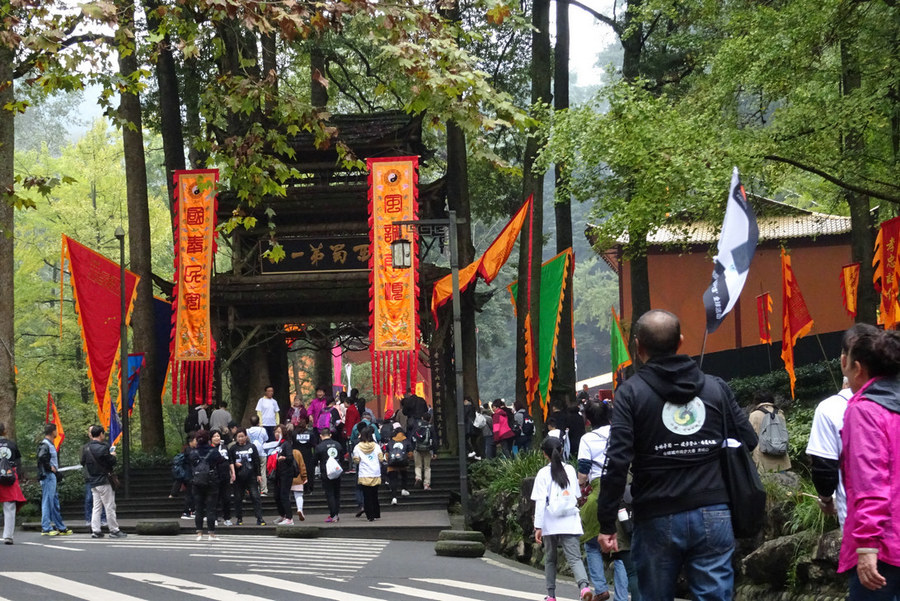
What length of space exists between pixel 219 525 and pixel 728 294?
47.5ft

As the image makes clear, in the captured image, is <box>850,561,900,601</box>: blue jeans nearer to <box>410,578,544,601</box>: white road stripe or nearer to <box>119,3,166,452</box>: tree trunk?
<box>410,578,544,601</box>: white road stripe

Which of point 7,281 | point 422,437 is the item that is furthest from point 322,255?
point 7,281

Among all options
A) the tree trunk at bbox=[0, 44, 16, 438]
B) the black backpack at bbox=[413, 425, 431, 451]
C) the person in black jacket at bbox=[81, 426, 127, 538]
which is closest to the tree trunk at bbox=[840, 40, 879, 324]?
the black backpack at bbox=[413, 425, 431, 451]

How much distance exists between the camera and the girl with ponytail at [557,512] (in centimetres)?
1058

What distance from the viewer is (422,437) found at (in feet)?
76.2

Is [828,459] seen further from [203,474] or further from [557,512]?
[203,474]

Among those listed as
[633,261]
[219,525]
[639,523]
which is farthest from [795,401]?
[639,523]

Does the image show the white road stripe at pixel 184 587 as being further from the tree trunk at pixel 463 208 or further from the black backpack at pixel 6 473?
the tree trunk at pixel 463 208

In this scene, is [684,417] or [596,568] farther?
[596,568]

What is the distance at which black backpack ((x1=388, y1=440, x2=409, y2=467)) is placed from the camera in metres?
22.4

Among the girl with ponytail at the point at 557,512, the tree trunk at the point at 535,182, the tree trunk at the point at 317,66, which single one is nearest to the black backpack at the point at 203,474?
the girl with ponytail at the point at 557,512

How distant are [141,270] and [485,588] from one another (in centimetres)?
1841

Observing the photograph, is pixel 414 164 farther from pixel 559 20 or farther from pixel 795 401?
pixel 795 401

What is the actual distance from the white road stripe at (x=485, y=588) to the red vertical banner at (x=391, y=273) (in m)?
11.6
